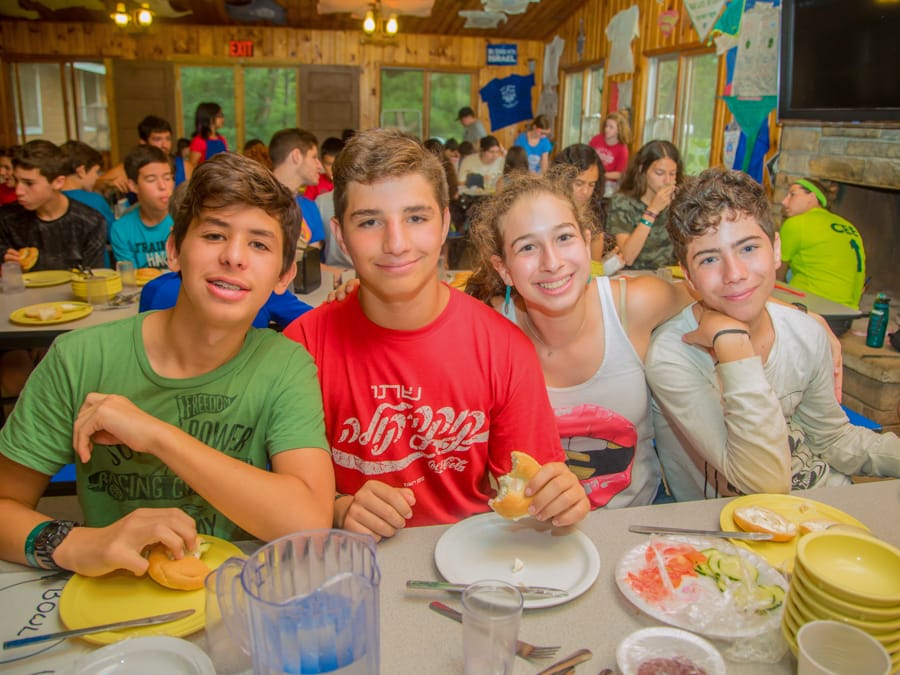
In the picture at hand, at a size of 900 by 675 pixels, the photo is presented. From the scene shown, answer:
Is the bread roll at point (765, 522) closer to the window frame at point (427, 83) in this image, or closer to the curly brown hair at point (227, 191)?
the curly brown hair at point (227, 191)

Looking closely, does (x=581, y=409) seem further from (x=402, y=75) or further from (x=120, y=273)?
(x=402, y=75)

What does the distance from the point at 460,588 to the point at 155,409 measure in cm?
70

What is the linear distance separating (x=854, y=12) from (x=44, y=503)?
4932 millimetres

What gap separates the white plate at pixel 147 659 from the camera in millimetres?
887

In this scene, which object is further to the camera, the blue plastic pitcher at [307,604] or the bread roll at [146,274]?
the bread roll at [146,274]

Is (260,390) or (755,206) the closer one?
(260,390)

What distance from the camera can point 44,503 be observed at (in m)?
2.06

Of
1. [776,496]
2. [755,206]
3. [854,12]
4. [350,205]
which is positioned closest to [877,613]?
[776,496]

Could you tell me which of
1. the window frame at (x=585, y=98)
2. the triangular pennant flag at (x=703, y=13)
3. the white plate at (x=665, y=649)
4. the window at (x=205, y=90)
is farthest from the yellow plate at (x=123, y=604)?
the window at (x=205, y=90)

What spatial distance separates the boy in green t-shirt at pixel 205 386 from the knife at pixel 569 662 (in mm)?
500

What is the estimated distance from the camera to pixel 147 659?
906 mm

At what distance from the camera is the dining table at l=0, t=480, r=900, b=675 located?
93cm

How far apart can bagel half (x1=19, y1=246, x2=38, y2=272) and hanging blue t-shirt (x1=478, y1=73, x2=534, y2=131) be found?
9327mm

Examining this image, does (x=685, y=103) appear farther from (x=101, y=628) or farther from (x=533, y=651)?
(x=101, y=628)
